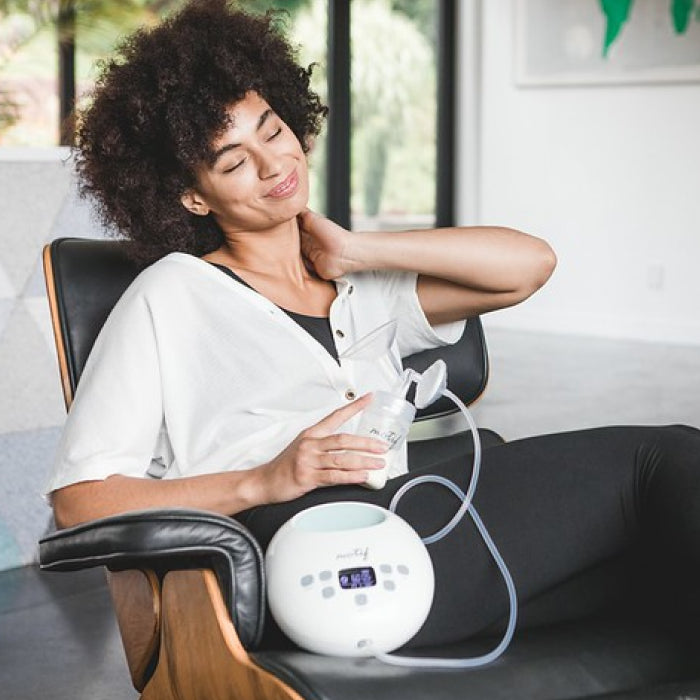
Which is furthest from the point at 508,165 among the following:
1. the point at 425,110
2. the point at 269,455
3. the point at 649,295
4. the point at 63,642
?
the point at 269,455

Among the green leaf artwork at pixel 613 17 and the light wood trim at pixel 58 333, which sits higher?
the green leaf artwork at pixel 613 17

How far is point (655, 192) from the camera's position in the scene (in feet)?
21.4

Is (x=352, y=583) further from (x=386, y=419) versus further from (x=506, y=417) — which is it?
(x=506, y=417)

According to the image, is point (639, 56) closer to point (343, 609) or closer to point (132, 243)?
point (132, 243)

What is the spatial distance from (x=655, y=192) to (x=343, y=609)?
5520mm

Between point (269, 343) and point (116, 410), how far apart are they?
0.25 metres

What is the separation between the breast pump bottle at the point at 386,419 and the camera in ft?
4.99

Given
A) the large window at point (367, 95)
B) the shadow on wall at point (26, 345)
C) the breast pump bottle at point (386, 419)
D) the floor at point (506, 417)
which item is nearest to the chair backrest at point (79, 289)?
the breast pump bottle at point (386, 419)

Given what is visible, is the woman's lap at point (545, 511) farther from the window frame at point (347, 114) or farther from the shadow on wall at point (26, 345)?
the window frame at point (347, 114)

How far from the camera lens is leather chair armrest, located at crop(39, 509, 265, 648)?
1379 millimetres

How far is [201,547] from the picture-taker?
4.51 feet

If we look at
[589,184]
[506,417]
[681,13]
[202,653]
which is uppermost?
[681,13]

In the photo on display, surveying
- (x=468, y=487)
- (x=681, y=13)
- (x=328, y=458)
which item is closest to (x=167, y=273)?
(x=328, y=458)

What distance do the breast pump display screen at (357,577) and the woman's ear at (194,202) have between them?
680 mm
